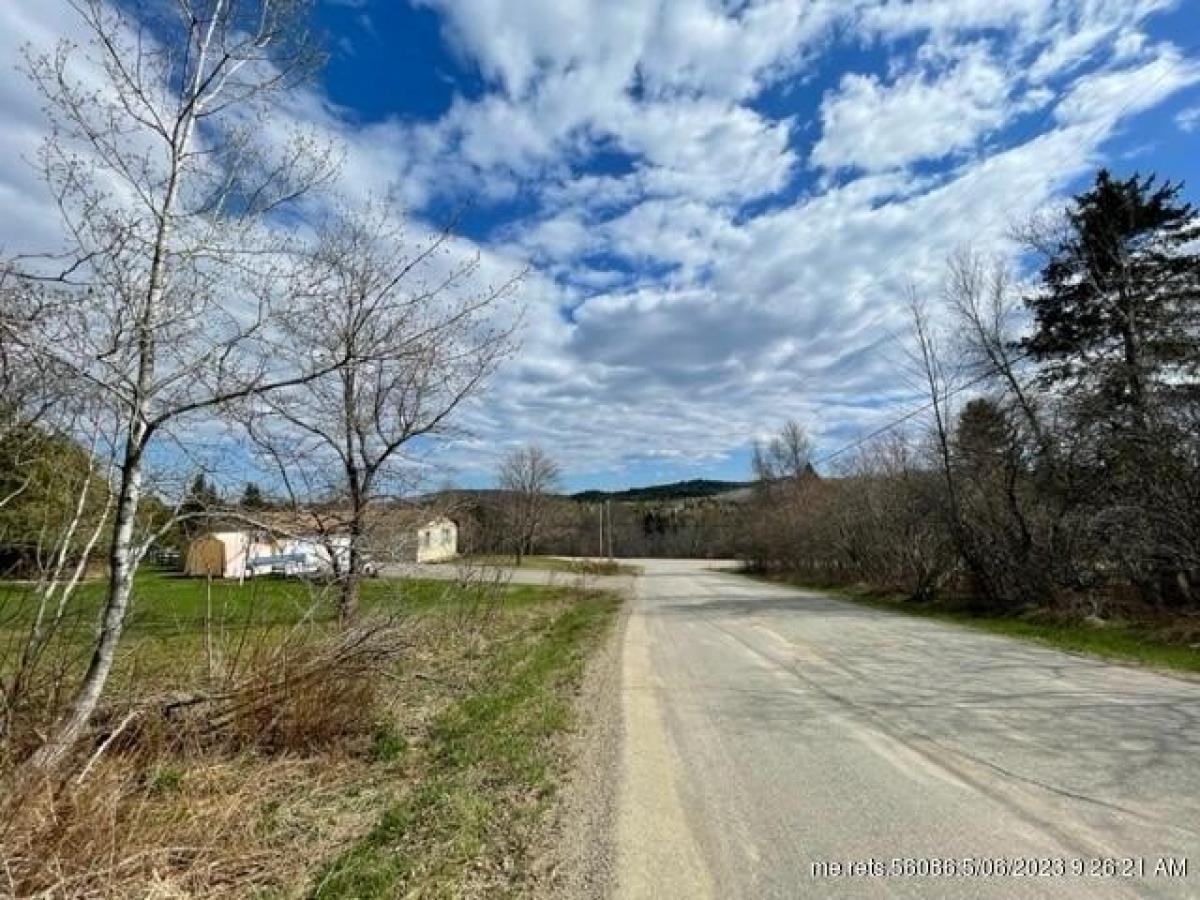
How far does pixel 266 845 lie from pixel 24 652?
1956 mm

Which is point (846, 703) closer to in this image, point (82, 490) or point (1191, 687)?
point (1191, 687)

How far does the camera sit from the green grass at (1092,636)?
1048cm

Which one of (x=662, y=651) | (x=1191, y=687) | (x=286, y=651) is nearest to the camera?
(x=286, y=651)

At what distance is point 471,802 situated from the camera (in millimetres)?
4844

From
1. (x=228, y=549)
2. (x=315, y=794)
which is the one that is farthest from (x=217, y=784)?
(x=228, y=549)

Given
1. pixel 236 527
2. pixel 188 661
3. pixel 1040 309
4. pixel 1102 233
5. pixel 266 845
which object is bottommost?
pixel 266 845

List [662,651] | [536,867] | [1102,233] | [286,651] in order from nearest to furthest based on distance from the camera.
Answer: [536,867]
[286,651]
[662,651]
[1102,233]

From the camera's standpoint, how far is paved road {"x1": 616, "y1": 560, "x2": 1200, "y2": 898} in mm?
3701

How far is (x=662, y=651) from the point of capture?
12.4 metres

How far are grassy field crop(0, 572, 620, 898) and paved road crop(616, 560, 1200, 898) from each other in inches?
34.1

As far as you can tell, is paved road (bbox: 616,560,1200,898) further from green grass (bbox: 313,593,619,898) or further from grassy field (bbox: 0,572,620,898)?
grassy field (bbox: 0,572,620,898)

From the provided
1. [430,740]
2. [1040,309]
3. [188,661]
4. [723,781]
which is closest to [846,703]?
[723,781]

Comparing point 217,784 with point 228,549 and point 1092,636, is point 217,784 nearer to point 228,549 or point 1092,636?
point 228,549

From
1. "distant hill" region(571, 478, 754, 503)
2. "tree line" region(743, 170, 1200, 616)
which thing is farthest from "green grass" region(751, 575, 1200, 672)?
"distant hill" region(571, 478, 754, 503)
